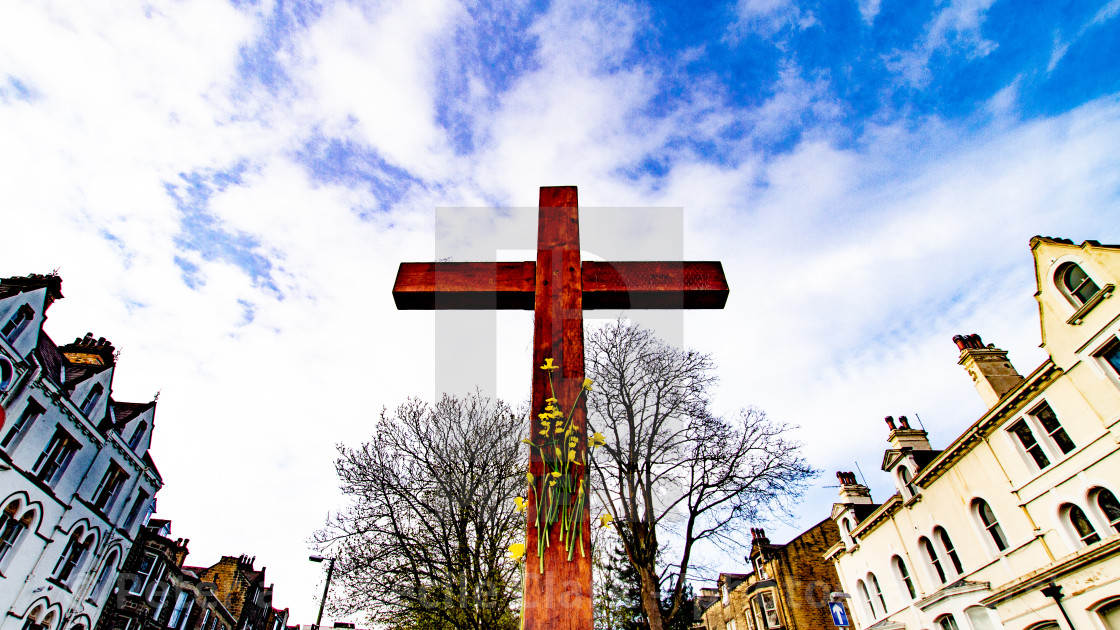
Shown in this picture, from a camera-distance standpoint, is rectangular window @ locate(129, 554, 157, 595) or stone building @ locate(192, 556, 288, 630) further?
stone building @ locate(192, 556, 288, 630)

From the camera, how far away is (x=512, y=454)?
1609cm

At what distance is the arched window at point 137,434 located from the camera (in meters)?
21.6

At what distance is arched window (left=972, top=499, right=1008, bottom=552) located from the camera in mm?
13898

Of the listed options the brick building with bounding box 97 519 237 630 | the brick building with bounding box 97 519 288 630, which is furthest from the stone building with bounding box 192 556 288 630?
the brick building with bounding box 97 519 237 630

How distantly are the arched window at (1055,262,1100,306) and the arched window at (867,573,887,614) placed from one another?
40.8 feet

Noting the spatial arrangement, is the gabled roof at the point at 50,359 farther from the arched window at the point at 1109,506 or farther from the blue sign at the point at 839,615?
the blue sign at the point at 839,615

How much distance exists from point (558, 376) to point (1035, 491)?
657 inches

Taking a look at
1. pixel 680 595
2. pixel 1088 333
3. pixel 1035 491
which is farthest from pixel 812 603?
pixel 1088 333

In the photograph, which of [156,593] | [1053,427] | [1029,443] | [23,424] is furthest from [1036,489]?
[156,593]

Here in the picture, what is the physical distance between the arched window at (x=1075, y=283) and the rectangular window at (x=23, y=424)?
30.6 metres

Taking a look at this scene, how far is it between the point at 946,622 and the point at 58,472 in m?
30.1

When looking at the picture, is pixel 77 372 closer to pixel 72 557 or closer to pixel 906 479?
pixel 72 557

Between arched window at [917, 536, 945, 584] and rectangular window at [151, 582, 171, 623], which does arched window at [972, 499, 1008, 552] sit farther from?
rectangular window at [151, 582, 171, 623]

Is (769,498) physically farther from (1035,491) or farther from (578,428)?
(578,428)
